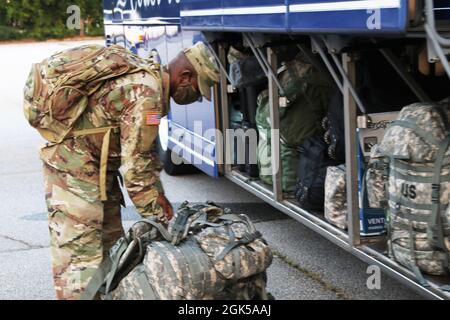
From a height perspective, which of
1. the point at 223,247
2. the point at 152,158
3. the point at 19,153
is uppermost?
the point at 152,158

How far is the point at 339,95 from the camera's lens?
4.89 meters

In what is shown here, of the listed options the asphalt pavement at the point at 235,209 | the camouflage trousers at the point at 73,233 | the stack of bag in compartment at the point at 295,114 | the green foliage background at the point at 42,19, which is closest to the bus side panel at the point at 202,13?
the stack of bag in compartment at the point at 295,114

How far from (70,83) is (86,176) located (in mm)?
490

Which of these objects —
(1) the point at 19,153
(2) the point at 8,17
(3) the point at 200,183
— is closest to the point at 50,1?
(2) the point at 8,17

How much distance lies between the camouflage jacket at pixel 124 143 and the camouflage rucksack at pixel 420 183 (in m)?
1.08

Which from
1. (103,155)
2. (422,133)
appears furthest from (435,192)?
(103,155)

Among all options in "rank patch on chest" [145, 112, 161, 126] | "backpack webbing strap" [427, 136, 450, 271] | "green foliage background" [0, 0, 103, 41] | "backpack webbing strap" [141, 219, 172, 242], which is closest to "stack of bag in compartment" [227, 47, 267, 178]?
"rank patch on chest" [145, 112, 161, 126]

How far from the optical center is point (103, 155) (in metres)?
4.10

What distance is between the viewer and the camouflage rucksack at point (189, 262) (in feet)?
10.9

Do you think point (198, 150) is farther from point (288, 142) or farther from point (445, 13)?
point (445, 13)

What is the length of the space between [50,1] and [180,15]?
24103 millimetres

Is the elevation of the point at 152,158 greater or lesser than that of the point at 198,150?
greater

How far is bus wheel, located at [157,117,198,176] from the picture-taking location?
8320 millimetres

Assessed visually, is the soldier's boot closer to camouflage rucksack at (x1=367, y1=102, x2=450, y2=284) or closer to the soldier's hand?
the soldier's hand
